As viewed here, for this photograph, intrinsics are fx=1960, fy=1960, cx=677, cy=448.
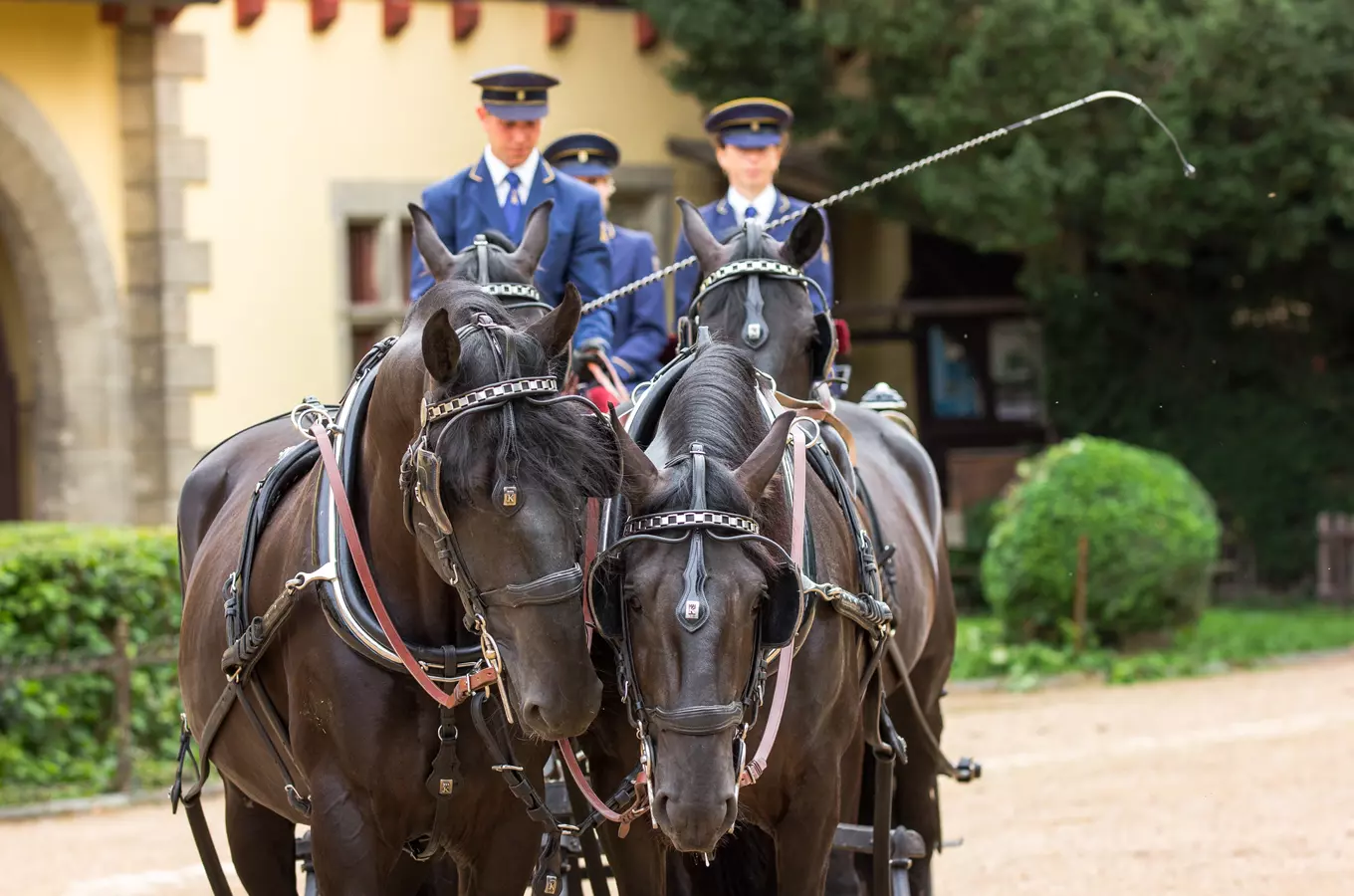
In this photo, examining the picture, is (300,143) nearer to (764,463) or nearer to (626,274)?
→ (626,274)

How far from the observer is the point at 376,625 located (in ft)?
13.1

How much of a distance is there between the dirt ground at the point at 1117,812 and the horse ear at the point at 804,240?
112 inches

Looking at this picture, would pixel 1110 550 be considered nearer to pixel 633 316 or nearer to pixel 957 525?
pixel 957 525

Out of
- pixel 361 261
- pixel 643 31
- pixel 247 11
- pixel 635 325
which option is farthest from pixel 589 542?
pixel 643 31

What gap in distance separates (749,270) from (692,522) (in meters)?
1.59

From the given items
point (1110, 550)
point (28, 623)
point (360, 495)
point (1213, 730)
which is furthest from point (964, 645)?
point (360, 495)

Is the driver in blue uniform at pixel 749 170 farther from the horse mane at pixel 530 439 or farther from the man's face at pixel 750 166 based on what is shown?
the horse mane at pixel 530 439

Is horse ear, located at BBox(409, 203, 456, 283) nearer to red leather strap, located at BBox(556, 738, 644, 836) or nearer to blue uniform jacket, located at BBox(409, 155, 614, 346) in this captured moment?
blue uniform jacket, located at BBox(409, 155, 614, 346)

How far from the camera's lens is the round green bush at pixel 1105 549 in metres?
12.8

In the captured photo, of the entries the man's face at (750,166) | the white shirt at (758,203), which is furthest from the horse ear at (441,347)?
the man's face at (750,166)

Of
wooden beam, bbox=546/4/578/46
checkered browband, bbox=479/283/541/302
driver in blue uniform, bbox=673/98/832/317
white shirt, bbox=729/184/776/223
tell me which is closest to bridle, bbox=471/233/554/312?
checkered browband, bbox=479/283/541/302

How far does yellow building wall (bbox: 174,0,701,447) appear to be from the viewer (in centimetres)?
1268

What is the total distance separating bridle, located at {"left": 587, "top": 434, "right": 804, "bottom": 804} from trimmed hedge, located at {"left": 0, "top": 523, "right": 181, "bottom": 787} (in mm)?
5879

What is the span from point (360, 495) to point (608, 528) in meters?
0.56
